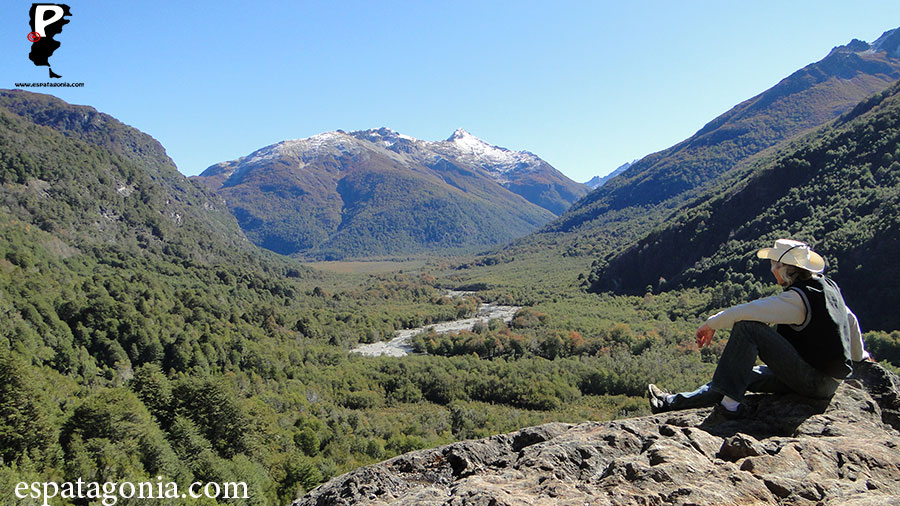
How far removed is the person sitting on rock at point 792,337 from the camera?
541 centimetres

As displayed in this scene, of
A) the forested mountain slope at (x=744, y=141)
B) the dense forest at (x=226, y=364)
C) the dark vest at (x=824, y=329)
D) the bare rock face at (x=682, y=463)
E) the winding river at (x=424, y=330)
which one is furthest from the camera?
the forested mountain slope at (x=744, y=141)

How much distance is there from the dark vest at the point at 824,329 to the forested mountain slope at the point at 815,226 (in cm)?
6302

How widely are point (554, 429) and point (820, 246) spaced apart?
254ft

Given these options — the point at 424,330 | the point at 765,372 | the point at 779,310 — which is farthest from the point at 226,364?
the point at 779,310

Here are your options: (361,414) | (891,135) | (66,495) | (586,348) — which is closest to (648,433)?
(66,495)

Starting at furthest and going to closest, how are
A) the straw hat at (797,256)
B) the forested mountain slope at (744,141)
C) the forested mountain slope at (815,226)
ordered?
the forested mountain slope at (744,141)
the forested mountain slope at (815,226)
the straw hat at (797,256)

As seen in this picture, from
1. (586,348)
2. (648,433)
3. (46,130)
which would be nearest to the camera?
(648,433)

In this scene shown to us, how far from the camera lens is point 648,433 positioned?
6.08 metres

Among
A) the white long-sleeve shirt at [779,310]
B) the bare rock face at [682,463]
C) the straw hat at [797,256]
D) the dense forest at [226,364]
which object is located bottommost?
the dense forest at [226,364]

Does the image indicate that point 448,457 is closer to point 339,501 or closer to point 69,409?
point 339,501

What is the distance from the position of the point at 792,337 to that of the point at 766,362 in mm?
409

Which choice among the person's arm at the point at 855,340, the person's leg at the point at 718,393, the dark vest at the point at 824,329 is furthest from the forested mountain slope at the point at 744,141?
the dark vest at the point at 824,329

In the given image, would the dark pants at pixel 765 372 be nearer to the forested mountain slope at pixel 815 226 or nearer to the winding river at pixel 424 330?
the forested mountain slope at pixel 815 226

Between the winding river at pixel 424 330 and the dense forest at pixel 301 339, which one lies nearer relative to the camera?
the dense forest at pixel 301 339
